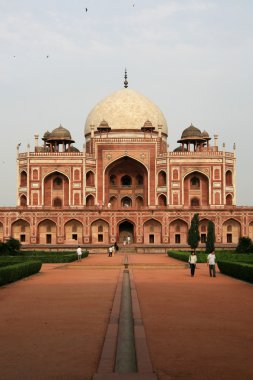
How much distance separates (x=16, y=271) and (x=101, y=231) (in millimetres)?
28163

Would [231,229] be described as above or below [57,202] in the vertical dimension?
below

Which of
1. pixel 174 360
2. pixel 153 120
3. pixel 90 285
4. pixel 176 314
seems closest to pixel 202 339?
pixel 174 360

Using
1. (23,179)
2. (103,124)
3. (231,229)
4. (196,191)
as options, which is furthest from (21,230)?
(231,229)

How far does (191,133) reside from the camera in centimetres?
5009

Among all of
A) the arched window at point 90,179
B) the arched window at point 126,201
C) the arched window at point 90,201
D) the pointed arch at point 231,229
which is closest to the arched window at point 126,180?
the arched window at point 126,201

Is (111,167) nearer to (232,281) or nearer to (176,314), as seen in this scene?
(232,281)

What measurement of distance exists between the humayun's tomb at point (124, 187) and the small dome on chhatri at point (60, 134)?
91 mm

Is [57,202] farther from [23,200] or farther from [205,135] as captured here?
[205,135]

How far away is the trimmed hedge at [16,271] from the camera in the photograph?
49.0 ft

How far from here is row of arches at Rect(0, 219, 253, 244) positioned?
44.0 m

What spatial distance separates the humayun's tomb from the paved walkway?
27.0 m

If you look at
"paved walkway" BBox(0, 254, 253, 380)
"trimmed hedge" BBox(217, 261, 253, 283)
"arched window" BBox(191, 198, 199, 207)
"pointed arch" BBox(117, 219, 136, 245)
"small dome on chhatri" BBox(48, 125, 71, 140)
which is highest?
"small dome on chhatri" BBox(48, 125, 71, 140)

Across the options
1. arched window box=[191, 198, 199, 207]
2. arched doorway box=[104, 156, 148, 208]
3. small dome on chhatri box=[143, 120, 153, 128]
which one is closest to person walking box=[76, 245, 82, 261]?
arched window box=[191, 198, 199, 207]

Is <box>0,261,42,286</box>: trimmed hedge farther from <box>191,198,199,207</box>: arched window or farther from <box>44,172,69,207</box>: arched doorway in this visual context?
<box>191,198,199,207</box>: arched window
